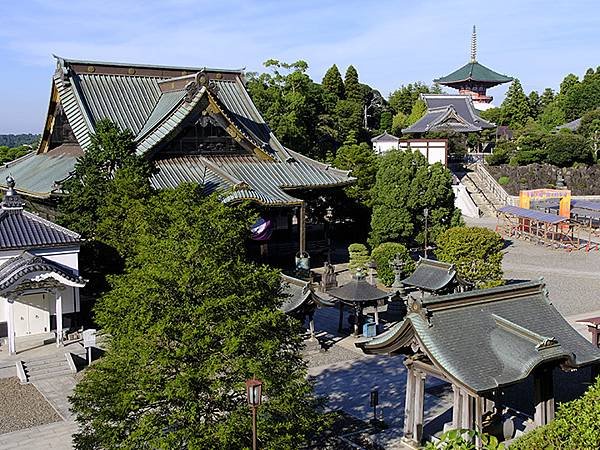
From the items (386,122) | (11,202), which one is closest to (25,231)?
(11,202)

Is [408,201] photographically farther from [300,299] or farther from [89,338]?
[89,338]

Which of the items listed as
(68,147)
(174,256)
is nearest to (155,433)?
(174,256)

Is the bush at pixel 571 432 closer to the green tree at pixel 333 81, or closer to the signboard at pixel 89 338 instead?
the signboard at pixel 89 338

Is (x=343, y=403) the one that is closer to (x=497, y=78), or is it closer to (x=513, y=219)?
(x=513, y=219)

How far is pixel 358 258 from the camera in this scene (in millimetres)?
29422

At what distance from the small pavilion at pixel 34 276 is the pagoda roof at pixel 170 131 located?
4.74 metres

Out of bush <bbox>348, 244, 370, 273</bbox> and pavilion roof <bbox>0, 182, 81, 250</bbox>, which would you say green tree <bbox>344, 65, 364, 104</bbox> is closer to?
bush <bbox>348, 244, 370, 273</bbox>

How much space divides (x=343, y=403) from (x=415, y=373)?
3.10 m

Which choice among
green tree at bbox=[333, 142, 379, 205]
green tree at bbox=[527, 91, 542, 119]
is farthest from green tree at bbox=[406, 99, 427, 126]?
green tree at bbox=[333, 142, 379, 205]

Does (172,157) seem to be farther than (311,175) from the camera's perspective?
No

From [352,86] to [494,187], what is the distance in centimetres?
2306

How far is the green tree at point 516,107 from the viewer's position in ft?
248

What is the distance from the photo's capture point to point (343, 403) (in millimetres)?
16859

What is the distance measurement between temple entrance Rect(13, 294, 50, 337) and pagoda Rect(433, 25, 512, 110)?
71176mm
